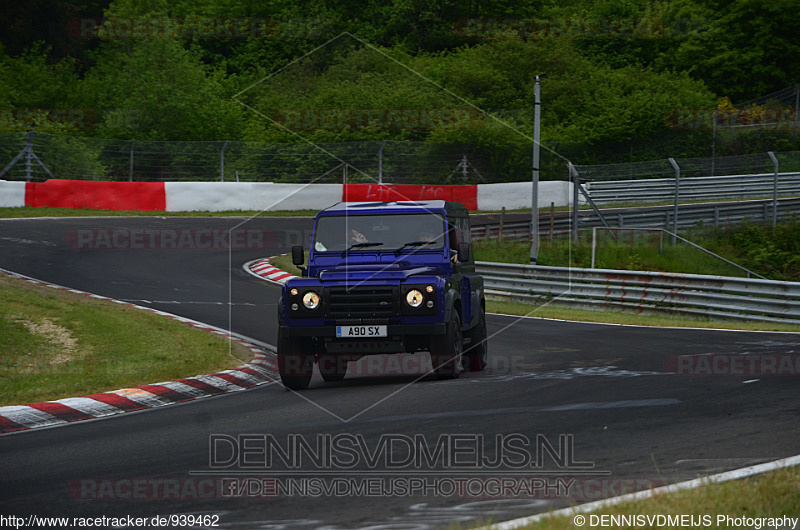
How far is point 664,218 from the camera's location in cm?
3231

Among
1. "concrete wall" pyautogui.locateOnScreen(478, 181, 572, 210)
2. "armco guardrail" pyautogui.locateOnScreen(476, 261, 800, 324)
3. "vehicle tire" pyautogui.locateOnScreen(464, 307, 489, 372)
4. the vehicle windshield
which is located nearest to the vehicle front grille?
the vehicle windshield

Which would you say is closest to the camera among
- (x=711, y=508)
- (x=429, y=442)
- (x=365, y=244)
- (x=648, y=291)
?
(x=711, y=508)

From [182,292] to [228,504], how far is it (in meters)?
15.3

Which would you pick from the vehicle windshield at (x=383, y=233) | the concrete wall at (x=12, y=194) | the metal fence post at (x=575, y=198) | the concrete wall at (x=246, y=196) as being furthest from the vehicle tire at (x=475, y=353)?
the concrete wall at (x=12, y=194)

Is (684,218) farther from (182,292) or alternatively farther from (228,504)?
(228,504)

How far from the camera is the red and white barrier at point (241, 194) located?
1339 inches

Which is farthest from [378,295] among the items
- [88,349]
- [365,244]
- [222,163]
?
[222,163]

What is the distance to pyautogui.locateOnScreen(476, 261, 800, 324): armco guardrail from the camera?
1975 cm

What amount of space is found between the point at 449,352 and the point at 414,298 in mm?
743

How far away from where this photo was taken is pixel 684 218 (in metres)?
33.2

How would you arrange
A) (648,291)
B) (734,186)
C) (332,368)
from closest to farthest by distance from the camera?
(332,368), (648,291), (734,186)

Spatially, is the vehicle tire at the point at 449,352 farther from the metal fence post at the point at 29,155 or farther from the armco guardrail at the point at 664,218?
the metal fence post at the point at 29,155

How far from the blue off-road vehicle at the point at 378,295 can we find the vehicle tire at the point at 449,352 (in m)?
0.01

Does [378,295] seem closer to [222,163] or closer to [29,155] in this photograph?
[222,163]
